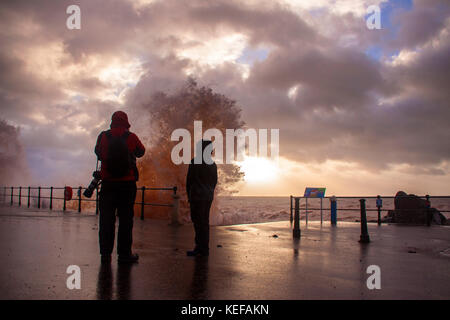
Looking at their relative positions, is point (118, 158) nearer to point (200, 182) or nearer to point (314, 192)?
point (200, 182)

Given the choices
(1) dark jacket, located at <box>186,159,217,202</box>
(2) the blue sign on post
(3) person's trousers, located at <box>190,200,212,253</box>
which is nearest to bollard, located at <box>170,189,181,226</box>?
(2) the blue sign on post

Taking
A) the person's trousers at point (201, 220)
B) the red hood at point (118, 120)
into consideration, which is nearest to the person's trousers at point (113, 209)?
the red hood at point (118, 120)

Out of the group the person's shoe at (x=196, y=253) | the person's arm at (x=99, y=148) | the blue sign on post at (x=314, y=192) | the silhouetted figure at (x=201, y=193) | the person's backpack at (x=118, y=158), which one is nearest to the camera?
the person's backpack at (x=118, y=158)

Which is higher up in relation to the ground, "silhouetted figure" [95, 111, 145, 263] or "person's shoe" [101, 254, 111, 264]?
"silhouetted figure" [95, 111, 145, 263]

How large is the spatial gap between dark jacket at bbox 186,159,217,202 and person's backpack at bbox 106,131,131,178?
1.30m

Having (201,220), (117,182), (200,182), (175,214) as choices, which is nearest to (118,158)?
(117,182)

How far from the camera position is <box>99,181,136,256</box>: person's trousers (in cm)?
531

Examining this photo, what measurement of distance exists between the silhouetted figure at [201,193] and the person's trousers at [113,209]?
1181mm

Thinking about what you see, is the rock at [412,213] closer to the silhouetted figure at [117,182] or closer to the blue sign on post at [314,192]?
the blue sign on post at [314,192]

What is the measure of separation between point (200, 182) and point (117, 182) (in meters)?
1.45

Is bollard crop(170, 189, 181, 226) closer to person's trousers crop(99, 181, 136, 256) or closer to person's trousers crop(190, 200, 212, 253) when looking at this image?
person's trousers crop(190, 200, 212, 253)

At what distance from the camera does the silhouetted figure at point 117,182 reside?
17.2 ft
